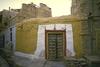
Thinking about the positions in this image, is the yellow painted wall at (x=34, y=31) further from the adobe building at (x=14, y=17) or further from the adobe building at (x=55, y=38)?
the adobe building at (x=14, y=17)

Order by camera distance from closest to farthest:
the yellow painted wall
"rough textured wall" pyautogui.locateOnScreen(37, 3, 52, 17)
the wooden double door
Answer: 1. the yellow painted wall
2. the wooden double door
3. "rough textured wall" pyautogui.locateOnScreen(37, 3, 52, 17)

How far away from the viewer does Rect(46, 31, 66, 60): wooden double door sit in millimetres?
16531

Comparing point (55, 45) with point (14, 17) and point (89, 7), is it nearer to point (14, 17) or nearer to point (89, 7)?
point (89, 7)

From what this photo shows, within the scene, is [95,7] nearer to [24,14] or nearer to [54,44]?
[54,44]

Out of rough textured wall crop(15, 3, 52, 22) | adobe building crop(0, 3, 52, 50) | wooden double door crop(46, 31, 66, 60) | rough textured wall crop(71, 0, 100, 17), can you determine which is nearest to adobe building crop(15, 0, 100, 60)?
wooden double door crop(46, 31, 66, 60)

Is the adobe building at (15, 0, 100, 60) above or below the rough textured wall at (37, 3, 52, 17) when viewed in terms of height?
below

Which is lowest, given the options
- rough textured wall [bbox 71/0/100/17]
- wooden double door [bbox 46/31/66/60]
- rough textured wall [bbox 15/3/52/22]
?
wooden double door [bbox 46/31/66/60]

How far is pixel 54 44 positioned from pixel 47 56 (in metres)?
1.05

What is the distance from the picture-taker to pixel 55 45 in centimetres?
1670

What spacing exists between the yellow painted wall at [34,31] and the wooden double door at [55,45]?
0.91 m

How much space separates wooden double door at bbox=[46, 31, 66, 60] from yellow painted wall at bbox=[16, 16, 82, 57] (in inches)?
35.7

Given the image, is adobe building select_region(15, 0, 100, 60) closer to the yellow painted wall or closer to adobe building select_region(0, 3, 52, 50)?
the yellow painted wall

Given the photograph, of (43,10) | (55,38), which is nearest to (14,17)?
(43,10)

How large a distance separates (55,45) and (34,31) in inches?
75.6
